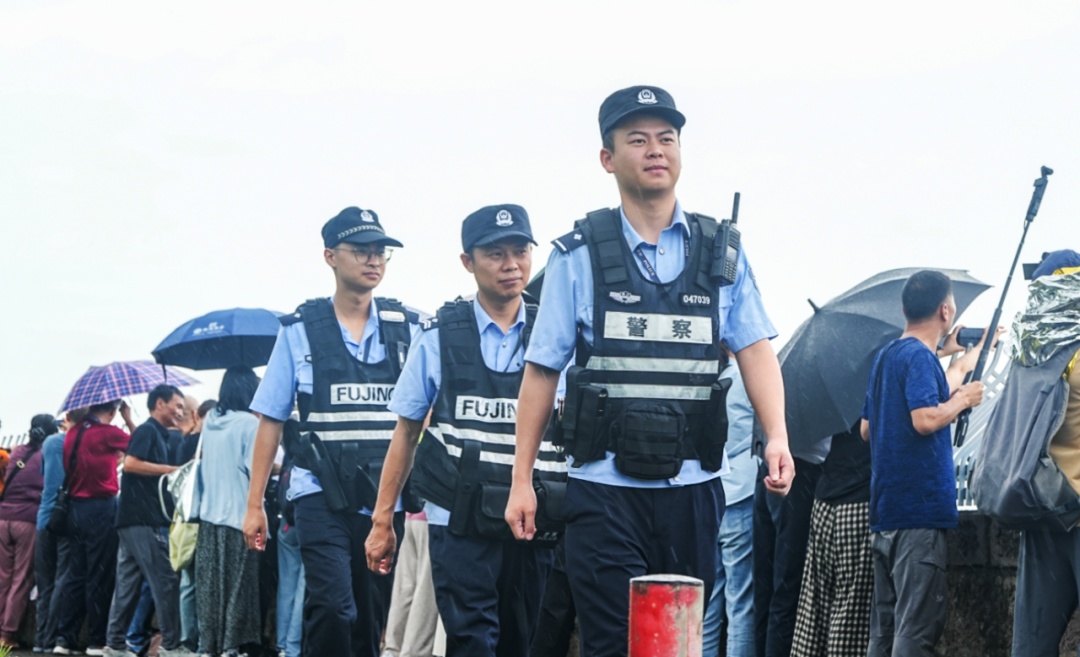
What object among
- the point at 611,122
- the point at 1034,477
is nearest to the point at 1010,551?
the point at 1034,477

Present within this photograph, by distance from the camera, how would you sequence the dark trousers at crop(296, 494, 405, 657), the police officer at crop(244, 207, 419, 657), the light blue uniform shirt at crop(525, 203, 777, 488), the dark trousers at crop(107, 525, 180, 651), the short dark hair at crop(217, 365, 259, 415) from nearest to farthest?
the light blue uniform shirt at crop(525, 203, 777, 488) < the dark trousers at crop(296, 494, 405, 657) < the police officer at crop(244, 207, 419, 657) < the short dark hair at crop(217, 365, 259, 415) < the dark trousers at crop(107, 525, 180, 651)

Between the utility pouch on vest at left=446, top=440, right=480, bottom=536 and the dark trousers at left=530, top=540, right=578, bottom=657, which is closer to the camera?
the utility pouch on vest at left=446, top=440, right=480, bottom=536

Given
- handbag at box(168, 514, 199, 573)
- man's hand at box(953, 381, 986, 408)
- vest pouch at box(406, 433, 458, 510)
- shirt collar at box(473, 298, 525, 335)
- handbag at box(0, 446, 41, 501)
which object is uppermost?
shirt collar at box(473, 298, 525, 335)

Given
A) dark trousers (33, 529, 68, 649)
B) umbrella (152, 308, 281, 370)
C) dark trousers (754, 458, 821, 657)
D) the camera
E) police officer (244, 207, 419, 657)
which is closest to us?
police officer (244, 207, 419, 657)

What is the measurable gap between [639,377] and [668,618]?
4.86 feet

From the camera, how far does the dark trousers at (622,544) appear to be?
5016 mm

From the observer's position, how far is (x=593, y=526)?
508 centimetres

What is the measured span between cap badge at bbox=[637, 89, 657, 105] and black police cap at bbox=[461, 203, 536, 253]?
1809 mm

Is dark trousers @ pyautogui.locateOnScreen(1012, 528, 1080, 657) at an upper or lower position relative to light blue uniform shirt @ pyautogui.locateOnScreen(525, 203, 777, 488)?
lower

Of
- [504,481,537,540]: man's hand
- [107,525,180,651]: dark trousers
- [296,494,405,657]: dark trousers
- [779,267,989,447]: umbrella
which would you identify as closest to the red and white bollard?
[504,481,537,540]: man's hand

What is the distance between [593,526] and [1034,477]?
7.50 feet

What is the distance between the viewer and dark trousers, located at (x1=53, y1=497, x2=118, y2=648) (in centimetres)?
1479

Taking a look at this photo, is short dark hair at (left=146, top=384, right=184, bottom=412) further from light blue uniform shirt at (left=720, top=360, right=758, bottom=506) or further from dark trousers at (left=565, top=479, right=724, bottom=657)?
dark trousers at (left=565, top=479, right=724, bottom=657)

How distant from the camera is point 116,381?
1500 centimetres
